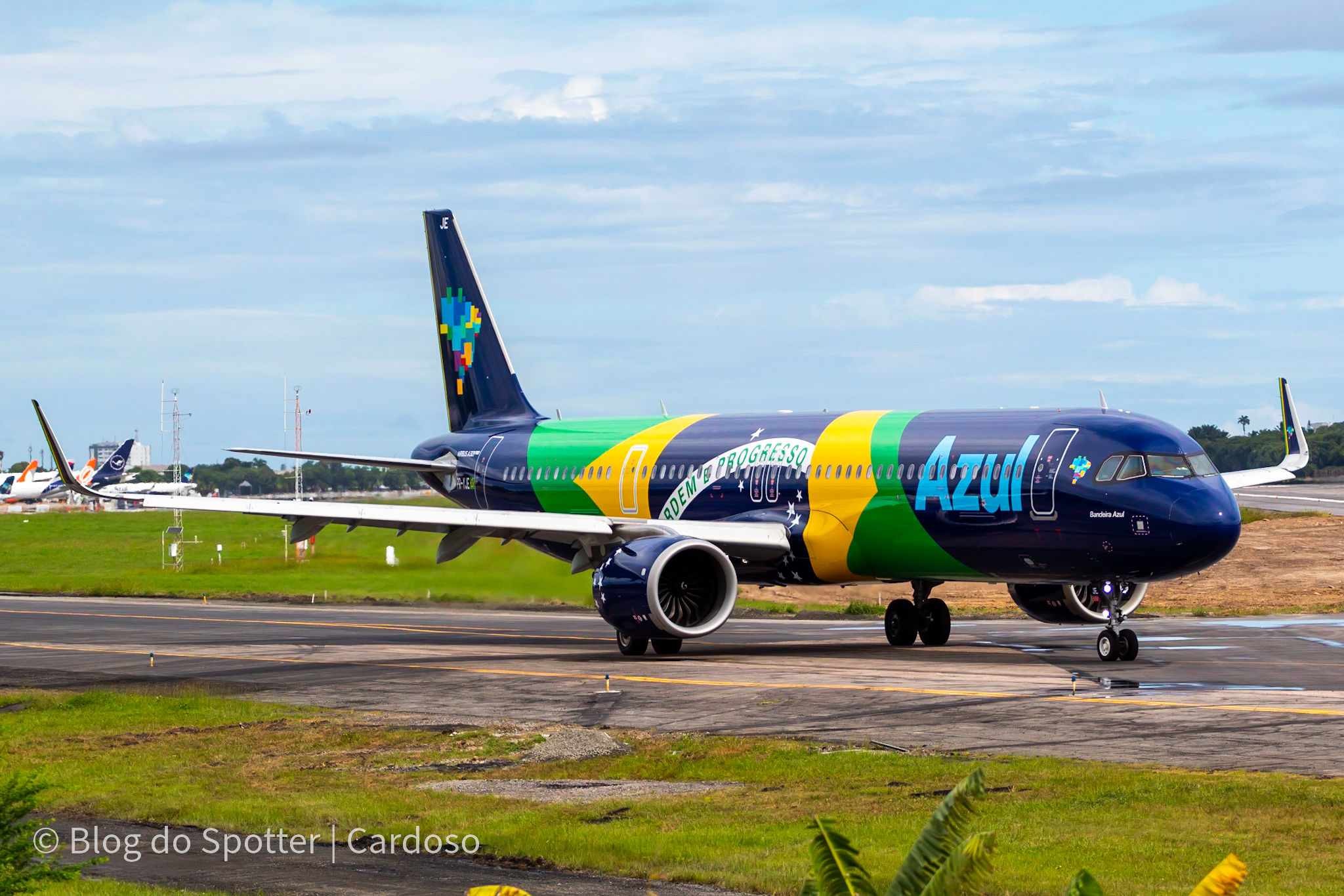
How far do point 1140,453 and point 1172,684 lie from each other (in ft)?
15.0

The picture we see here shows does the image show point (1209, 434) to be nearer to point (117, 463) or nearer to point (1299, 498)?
point (1299, 498)

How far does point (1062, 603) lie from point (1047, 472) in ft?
15.6

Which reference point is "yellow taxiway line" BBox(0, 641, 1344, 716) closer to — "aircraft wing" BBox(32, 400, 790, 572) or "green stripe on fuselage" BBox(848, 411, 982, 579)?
"aircraft wing" BBox(32, 400, 790, 572)

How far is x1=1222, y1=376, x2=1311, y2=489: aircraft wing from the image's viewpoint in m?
29.3

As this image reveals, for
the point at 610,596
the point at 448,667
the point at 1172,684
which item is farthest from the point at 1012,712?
the point at 448,667

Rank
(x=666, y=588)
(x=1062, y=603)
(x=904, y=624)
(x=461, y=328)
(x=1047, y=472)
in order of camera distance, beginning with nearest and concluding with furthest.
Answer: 1. (x=1047, y=472)
2. (x=666, y=588)
3. (x=1062, y=603)
4. (x=904, y=624)
5. (x=461, y=328)

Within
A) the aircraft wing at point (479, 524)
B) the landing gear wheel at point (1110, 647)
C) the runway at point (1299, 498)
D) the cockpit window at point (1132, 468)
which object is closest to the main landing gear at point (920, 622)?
the aircraft wing at point (479, 524)

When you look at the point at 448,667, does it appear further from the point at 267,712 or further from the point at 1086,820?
the point at 1086,820

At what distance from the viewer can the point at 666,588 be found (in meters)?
28.2

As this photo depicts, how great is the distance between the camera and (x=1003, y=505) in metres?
26.0

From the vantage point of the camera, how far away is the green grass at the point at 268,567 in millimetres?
37719

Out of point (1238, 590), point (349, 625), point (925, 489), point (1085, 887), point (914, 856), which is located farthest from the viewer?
point (1238, 590)

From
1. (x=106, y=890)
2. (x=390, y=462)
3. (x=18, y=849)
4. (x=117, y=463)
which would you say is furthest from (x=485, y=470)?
(x=117, y=463)

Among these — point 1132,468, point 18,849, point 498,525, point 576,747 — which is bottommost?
point 576,747
